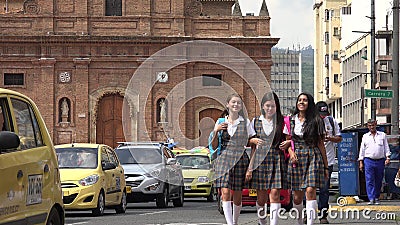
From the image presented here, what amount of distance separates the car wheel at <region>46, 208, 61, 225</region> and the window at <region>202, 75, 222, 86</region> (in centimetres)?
5603

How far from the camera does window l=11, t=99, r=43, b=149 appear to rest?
10562 mm

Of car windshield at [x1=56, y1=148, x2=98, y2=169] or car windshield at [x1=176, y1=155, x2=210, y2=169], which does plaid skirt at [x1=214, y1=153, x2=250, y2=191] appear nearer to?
car windshield at [x1=56, y1=148, x2=98, y2=169]

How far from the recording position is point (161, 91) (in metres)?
67.4

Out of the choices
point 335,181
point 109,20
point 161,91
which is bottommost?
point 335,181

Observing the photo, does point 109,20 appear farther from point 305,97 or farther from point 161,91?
point 305,97

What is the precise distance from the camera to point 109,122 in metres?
67.6

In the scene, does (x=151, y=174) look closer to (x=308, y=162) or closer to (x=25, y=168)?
(x=308, y=162)

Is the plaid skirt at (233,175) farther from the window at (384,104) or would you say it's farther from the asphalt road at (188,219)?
the window at (384,104)

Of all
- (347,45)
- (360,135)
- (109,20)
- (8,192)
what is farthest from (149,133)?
(8,192)

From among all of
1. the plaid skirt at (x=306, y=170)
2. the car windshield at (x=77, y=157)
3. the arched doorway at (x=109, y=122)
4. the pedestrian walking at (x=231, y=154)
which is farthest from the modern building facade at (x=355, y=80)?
the pedestrian walking at (x=231, y=154)

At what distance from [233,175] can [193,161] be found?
18.5 m

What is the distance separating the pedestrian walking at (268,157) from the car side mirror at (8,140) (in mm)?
4590

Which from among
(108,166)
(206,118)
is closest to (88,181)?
(108,166)

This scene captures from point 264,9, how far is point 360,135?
4562 centimetres
